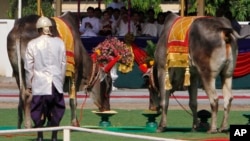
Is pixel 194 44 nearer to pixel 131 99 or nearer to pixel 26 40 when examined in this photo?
pixel 26 40

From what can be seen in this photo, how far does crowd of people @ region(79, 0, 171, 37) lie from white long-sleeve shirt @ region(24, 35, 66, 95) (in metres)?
14.5

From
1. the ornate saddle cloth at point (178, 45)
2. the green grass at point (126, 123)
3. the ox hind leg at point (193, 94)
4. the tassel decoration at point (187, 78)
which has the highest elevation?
the ornate saddle cloth at point (178, 45)

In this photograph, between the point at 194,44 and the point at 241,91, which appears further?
the point at 241,91

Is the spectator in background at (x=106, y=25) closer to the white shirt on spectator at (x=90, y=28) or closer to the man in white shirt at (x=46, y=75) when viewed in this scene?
the white shirt on spectator at (x=90, y=28)

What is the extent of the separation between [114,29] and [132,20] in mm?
601

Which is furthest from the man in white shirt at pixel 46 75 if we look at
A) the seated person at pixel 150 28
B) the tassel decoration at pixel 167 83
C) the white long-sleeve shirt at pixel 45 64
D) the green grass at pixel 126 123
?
the seated person at pixel 150 28

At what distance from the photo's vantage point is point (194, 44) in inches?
805

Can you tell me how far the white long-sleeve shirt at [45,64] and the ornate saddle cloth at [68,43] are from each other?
297cm

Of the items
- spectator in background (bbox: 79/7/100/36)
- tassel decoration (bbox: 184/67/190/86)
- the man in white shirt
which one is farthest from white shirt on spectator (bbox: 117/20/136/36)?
the man in white shirt

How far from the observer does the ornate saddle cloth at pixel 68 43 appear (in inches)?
800

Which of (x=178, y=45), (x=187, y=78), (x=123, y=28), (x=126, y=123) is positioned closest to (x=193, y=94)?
(x=187, y=78)

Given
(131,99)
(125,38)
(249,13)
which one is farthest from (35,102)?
(249,13)

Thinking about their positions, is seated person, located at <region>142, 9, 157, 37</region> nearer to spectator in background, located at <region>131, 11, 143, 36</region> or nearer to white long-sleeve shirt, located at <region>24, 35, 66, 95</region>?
spectator in background, located at <region>131, 11, 143, 36</region>

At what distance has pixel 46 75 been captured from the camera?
17094mm
